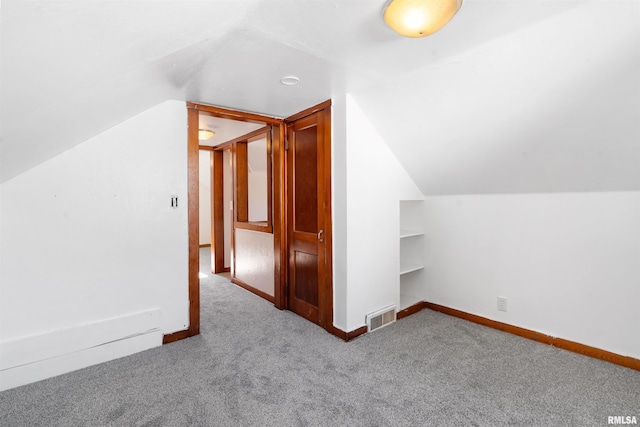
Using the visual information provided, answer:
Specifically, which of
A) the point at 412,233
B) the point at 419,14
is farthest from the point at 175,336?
the point at 419,14

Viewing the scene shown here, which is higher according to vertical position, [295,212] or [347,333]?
[295,212]

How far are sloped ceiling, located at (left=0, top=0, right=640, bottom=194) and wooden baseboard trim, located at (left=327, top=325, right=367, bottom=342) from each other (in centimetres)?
172

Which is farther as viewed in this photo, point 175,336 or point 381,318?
point 381,318

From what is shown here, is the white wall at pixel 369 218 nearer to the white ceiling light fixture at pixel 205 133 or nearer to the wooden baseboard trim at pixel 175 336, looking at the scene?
the wooden baseboard trim at pixel 175 336

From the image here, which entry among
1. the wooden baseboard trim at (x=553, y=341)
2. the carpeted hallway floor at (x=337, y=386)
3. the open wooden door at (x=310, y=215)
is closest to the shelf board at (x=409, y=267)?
the wooden baseboard trim at (x=553, y=341)

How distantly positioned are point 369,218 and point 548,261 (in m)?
1.53

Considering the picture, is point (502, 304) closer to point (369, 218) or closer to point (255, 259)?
point (369, 218)

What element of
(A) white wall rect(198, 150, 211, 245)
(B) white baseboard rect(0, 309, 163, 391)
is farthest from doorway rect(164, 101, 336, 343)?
(A) white wall rect(198, 150, 211, 245)

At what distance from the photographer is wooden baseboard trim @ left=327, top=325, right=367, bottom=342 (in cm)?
268

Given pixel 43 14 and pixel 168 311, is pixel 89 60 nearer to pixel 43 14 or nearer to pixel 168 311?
pixel 43 14

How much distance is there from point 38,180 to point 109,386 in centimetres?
149

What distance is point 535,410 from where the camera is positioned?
5.84 ft

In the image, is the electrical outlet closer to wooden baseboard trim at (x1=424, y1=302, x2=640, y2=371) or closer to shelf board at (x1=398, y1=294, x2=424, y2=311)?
wooden baseboard trim at (x1=424, y1=302, x2=640, y2=371)

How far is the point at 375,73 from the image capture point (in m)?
2.23
